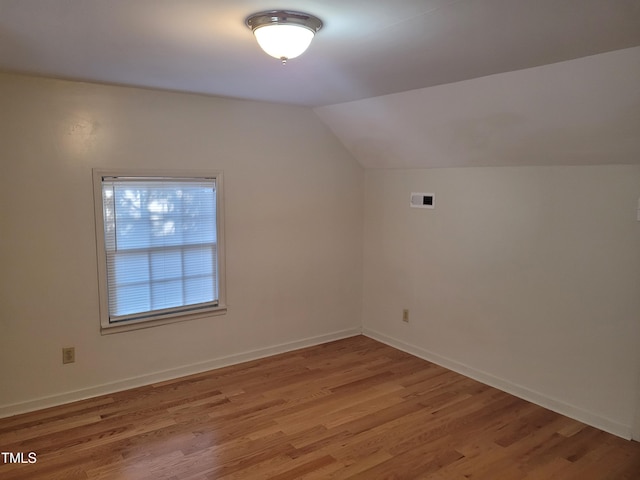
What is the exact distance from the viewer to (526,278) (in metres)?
3.44

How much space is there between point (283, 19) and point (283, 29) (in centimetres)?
4

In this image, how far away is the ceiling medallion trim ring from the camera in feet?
6.09

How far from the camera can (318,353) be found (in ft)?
14.3

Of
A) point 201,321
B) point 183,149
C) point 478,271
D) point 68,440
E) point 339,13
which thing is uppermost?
point 339,13

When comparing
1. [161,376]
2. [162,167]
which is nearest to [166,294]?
[161,376]

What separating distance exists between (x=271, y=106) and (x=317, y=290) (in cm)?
175

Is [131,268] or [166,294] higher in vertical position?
[131,268]

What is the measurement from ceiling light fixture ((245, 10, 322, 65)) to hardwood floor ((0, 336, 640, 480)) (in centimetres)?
217

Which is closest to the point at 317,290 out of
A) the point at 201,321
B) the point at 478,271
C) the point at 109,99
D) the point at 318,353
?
the point at 318,353

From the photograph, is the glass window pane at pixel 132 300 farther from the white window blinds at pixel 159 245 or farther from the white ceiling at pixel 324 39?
the white ceiling at pixel 324 39

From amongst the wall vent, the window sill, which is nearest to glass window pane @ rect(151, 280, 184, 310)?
the window sill

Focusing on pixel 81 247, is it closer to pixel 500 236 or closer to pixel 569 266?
pixel 500 236

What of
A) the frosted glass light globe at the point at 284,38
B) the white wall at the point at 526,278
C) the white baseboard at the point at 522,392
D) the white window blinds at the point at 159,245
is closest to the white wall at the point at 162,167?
the white window blinds at the point at 159,245

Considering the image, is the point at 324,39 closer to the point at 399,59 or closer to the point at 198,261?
the point at 399,59
